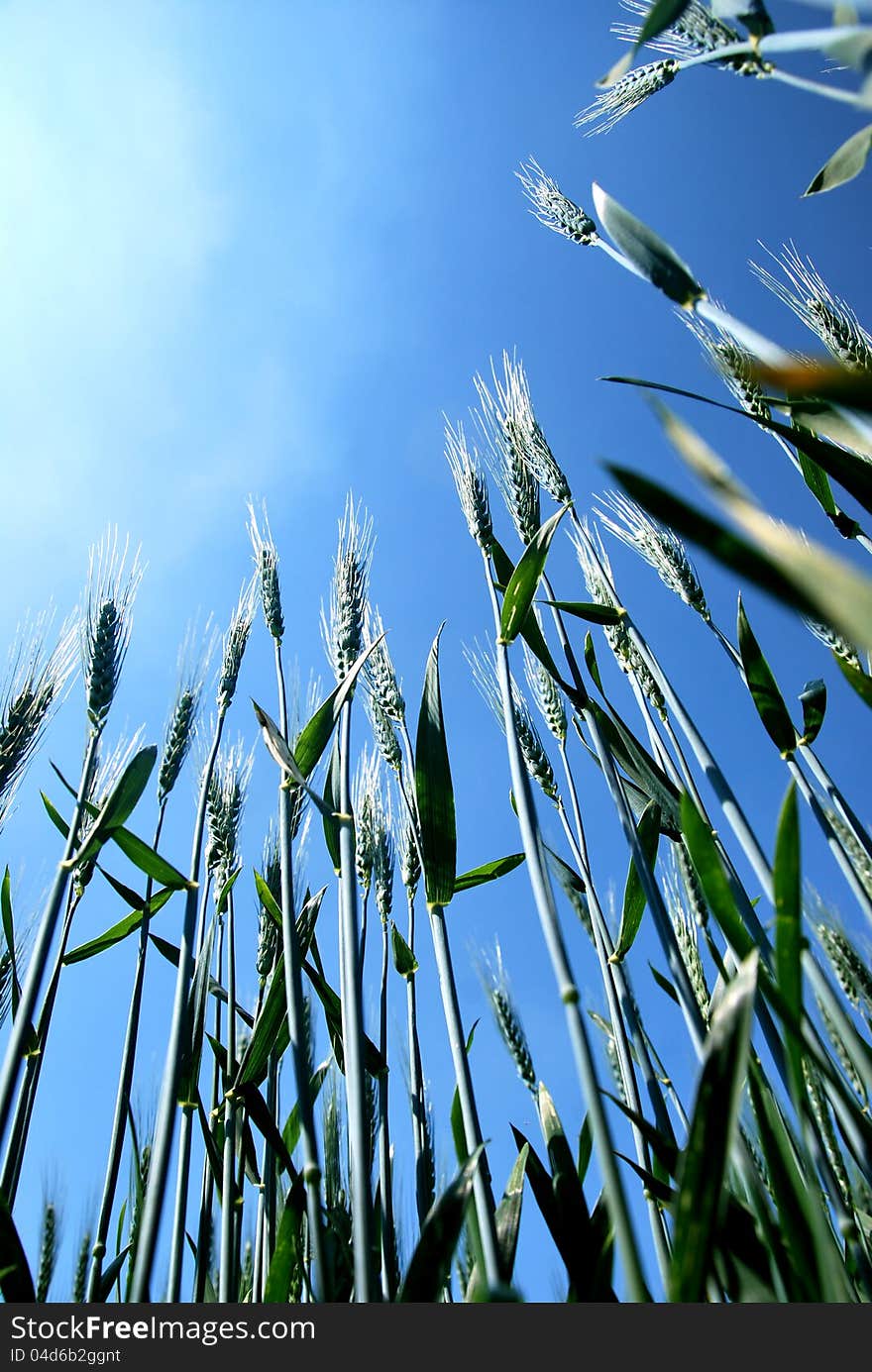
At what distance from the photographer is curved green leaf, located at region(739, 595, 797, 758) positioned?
1.48m

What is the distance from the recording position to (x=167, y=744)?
Result: 205 centimetres

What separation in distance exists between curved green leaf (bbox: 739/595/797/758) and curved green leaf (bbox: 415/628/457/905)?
60 centimetres

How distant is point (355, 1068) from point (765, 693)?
98cm

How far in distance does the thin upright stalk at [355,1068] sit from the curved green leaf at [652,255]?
95cm

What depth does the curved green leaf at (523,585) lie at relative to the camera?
1334mm

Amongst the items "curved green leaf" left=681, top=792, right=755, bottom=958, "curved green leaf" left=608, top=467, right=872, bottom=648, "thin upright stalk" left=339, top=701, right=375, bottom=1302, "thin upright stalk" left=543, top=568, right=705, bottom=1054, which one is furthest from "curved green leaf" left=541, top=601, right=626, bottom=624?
"curved green leaf" left=608, top=467, right=872, bottom=648

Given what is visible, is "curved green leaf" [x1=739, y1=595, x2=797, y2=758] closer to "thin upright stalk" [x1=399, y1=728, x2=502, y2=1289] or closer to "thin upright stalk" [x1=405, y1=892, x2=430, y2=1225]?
"thin upright stalk" [x1=399, y1=728, x2=502, y2=1289]

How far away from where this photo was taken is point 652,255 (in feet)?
4.15

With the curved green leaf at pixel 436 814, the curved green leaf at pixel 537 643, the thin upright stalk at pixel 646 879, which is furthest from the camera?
the curved green leaf at pixel 537 643

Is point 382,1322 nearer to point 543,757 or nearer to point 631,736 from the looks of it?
point 631,736

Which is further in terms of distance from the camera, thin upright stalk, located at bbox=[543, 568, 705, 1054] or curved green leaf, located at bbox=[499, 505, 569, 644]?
curved green leaf, located at bbox=[499, 505, 569, 644]

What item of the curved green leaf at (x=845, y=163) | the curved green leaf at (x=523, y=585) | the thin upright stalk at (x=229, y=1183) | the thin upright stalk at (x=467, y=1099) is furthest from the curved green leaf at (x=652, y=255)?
the thin upright stalk at (x=229, y=1183)

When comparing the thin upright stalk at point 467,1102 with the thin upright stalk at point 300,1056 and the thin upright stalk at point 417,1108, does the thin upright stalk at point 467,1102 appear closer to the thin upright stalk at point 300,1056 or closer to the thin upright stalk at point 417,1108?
the thin upright stalk at point 300,1056

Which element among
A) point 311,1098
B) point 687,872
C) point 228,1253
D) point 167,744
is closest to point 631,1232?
point 311,1098
